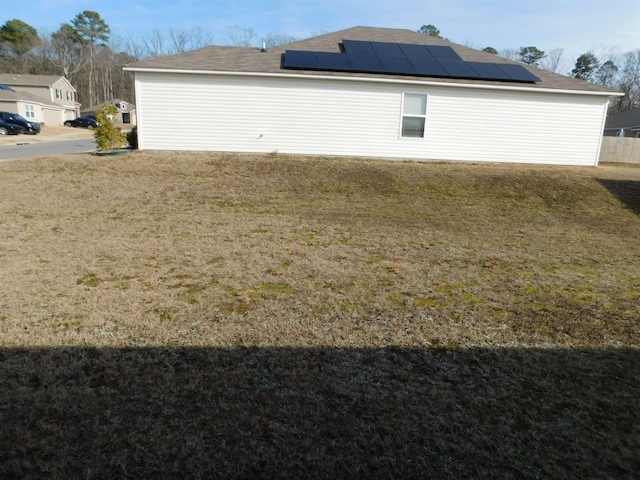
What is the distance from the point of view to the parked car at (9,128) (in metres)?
26.2

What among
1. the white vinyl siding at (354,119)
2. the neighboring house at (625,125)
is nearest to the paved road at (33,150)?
the white vinyl siding at (354,119)

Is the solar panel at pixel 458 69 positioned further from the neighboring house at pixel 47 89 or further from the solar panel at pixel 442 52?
the neighboring house at pixel 47 89

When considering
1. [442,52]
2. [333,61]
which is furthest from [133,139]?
[442,52]

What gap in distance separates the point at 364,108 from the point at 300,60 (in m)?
2.53

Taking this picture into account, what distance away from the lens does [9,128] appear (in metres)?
26.5

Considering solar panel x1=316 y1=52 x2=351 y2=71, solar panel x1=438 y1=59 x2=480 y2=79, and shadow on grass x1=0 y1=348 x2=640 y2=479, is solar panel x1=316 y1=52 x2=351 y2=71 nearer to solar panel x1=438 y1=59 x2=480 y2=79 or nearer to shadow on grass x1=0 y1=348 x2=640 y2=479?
solar panel x1=438 y1=59 x2=480 y2=79

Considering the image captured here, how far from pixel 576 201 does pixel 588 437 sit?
28.9ft

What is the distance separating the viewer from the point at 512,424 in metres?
2.18

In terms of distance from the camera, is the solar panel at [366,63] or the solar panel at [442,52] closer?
the solar panel at [366,63]

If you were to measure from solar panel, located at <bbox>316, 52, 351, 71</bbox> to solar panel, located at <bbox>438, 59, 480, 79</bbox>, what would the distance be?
3.13 m

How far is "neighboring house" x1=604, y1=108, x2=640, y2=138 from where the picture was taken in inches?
1248

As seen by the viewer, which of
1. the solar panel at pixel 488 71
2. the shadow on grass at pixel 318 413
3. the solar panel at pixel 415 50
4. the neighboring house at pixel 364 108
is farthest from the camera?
the solar panel at pixel 415 50

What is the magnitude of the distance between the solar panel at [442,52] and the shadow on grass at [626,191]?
6257 millimetres

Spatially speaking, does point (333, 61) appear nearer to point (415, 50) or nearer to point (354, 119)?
point (354, 119)
